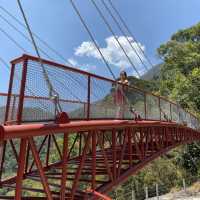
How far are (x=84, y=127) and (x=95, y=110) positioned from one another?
248 centimetres

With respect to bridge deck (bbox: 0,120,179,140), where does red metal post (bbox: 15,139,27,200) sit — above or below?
below

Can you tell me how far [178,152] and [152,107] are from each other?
2108 centimetres

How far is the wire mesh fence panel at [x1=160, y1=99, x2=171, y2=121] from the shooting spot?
17195mm

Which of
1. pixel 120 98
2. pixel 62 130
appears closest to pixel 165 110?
pixel 120 98

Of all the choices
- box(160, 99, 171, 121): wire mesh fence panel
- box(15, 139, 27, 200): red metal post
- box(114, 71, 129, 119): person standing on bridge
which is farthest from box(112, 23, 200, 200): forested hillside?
box(15, 139, 27, 200): red metal post

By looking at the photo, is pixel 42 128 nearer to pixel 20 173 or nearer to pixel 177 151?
pixel 20 173

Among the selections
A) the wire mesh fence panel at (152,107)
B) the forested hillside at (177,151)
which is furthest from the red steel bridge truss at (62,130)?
the forested hillside at (177,151)

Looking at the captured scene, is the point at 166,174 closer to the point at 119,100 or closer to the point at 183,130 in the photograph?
Result: the point at 183,130

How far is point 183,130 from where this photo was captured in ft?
73.6

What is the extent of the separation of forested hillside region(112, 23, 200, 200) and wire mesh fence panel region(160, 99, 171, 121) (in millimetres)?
15339

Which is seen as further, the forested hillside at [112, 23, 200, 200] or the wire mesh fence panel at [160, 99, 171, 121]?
the forested hillside at [112, 23, 200, 200]

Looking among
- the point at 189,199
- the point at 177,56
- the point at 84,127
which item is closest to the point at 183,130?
the point at 189,199

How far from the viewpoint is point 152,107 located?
1562 centimetres

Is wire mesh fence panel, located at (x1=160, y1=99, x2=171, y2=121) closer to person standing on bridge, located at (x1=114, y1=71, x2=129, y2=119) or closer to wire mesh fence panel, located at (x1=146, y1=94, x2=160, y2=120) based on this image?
wire mesh fence panel, located at (x1=146, y1=94, x2=160, y2=120)
